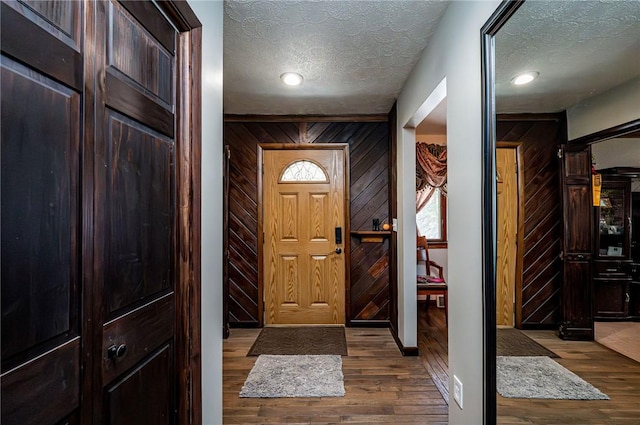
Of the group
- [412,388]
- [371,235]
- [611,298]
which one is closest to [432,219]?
[371,235]

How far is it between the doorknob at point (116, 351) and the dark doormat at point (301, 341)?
2.35 meters

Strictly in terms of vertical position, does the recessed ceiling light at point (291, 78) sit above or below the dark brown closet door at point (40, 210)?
above

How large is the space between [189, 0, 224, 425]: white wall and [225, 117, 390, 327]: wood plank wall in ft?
7.47

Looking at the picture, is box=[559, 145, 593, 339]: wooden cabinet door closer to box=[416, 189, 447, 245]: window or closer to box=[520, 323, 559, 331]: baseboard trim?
box=[520, 323, 559, 331]: baseboard trim

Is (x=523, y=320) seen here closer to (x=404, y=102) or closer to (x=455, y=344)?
(x=455, y=344)

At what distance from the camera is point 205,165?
4.95 feet

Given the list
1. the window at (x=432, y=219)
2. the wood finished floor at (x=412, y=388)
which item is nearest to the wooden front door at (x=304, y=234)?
the wood finished floor at (x=412, y=388)

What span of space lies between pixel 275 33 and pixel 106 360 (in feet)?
6.76

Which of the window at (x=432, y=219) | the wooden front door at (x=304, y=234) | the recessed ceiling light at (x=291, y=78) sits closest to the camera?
the recessed ceiling light at (x=291, y=78)

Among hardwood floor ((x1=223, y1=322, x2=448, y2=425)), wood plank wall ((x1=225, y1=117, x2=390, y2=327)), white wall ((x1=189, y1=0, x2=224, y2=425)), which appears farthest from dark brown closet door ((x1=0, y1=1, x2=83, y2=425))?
wood plank wall ((x1=225, y1=117, x2=390, y2=327))

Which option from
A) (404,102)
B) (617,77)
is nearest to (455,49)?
(617,77)

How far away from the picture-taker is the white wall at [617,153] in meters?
0.82

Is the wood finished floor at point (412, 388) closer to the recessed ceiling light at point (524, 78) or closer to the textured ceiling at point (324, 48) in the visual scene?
the recessed ceiling light at point (524, 78)

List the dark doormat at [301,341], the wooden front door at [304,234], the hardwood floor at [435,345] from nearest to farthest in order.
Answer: the hardwood floor at [435,345]
the dark doormat at [301,341]
the wooden front door at [304,234]
